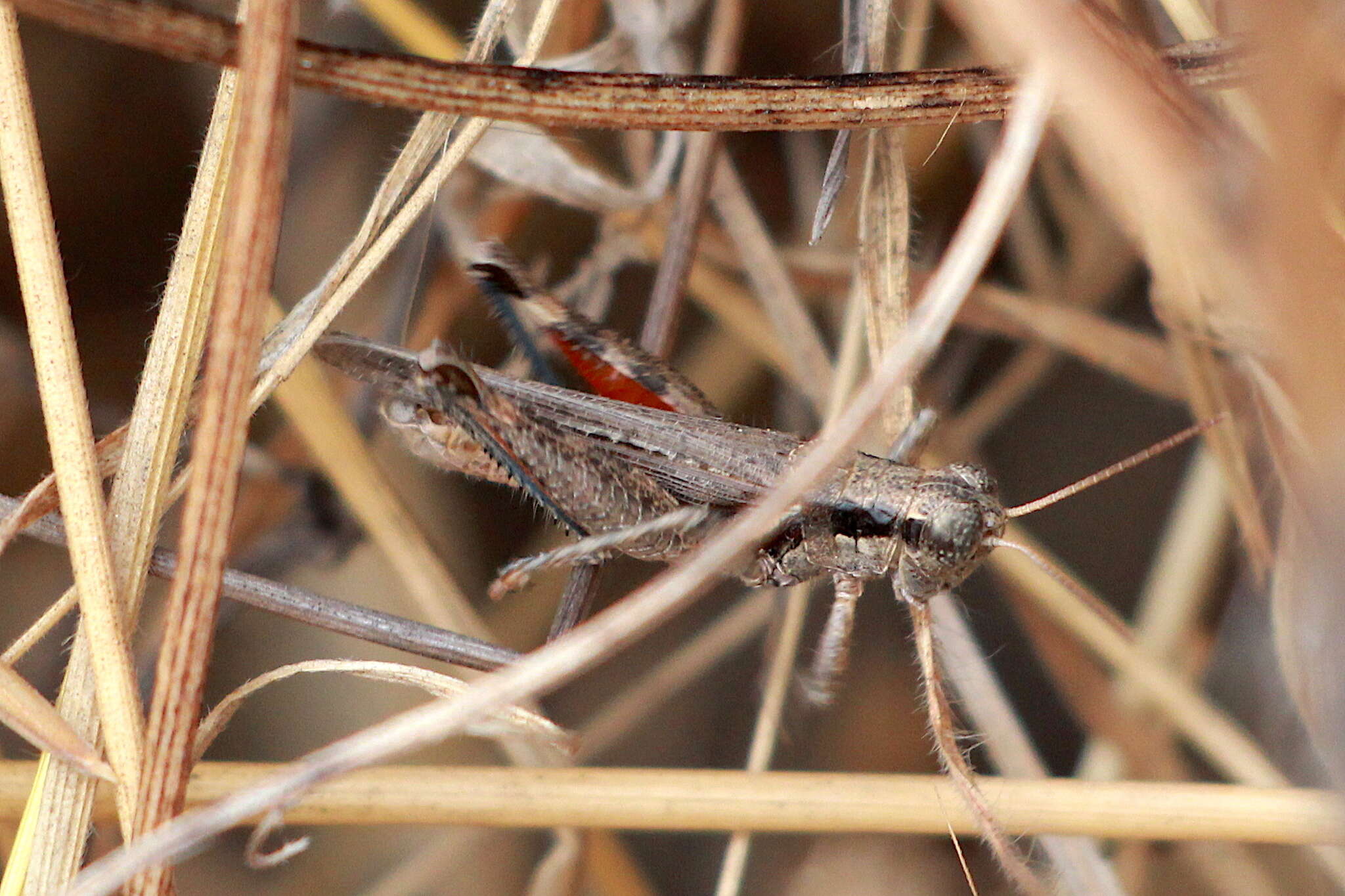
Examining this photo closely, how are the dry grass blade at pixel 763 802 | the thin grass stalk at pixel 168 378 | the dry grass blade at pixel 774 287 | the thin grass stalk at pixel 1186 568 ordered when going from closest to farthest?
1. the thin grass stalk at pixel 168 378
2. the dry grass blade at pixel 763 802
3. the dry grass blade at pixel 774 287
4. the thin grass stalk at pixel 1186 568

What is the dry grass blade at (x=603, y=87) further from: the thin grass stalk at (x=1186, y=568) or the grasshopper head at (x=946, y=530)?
the thin grass stalk at (x=1186, y=568)

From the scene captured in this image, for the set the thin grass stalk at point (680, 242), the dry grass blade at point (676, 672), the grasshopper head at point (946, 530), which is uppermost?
the thin grass stalk at point (680, 242)

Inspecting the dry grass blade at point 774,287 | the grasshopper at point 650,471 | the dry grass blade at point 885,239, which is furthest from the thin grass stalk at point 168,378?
the dry grass blade at point 774,287

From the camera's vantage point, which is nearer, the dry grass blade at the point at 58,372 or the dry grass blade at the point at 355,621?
the dry grass blade at the point at 58,372

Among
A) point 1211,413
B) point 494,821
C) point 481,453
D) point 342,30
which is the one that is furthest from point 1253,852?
point 342,30

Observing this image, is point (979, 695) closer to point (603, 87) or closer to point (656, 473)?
point (656, 473)

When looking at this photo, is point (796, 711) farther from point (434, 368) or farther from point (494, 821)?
point (434, 368)
